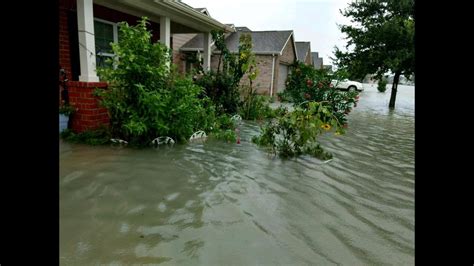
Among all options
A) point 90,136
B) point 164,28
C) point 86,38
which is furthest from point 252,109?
point 90,136

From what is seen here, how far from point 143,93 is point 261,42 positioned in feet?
54.9

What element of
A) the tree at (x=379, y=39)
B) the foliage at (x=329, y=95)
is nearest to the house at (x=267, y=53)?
the tree at (x=379, y=39)

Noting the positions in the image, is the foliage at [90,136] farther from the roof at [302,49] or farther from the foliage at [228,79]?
the roof at [302,49]

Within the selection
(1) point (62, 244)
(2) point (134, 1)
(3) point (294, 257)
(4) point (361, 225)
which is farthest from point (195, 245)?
(2) point (134, 1)

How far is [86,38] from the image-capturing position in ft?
19.0

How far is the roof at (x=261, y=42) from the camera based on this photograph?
61.3 feet

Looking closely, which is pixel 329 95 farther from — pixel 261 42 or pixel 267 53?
pixel 261 42

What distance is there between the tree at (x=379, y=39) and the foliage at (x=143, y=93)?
13.4 metres

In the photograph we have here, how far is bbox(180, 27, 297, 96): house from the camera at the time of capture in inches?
754

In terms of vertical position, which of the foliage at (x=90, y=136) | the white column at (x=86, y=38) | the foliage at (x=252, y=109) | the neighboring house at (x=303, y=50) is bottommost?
the foliage at (x=90, y=136)

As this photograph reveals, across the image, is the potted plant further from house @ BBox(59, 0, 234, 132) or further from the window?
the window

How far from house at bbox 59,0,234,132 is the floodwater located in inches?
35.2

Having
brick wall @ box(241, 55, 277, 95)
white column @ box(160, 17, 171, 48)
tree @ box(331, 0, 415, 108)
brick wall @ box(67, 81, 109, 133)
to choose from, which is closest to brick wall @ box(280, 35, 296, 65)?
brick wall @ box(241, 55, 277, 95)
